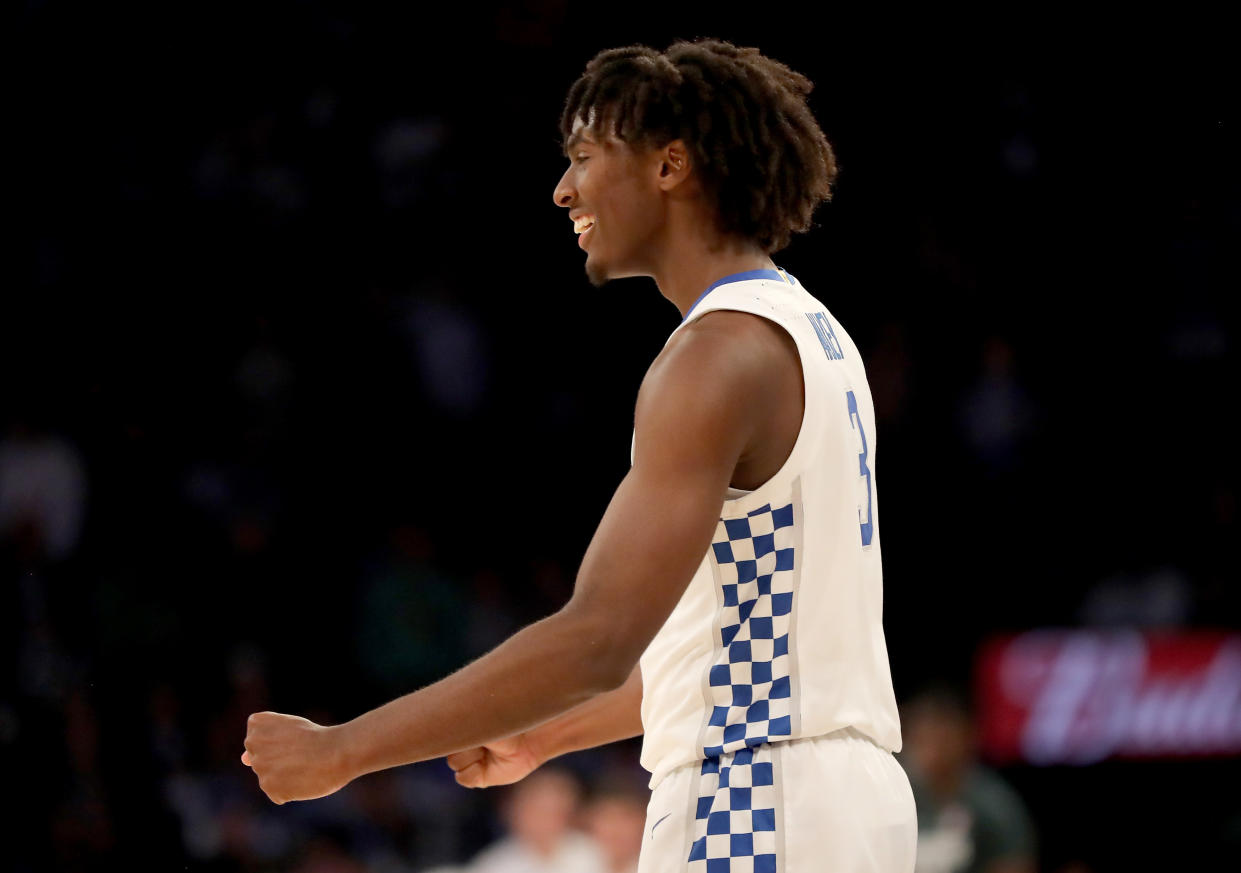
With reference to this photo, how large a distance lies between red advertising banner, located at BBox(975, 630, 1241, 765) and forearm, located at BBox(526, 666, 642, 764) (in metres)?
4.38

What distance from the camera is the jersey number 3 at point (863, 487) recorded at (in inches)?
92.4

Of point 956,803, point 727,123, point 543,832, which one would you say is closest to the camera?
point 727,123

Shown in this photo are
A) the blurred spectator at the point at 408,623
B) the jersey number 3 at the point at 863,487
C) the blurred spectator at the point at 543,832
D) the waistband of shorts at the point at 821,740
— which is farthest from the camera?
the blurred spectator at the point at 408,623

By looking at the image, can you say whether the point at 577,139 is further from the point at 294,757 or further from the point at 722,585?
the point at 294,757

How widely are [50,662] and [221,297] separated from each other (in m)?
Answer: 1.92

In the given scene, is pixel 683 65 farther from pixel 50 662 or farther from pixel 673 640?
pixel 50 662

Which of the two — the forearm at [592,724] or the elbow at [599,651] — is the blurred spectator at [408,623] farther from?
the elbow at [599,651]

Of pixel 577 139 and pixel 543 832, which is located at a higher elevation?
pixel 577 139

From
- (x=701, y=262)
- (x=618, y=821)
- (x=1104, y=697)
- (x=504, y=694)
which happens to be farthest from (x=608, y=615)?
(x=1104, y=697)

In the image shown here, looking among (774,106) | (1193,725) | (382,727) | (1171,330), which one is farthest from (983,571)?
(382,727)

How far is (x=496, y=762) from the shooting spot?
2.73 metres

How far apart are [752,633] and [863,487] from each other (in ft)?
1.02

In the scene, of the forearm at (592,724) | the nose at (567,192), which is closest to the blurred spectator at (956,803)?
the forearm at (592,724)

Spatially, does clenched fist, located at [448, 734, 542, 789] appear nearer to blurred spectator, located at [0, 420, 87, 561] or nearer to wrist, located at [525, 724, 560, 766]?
wrist, located at [525, 724, 560, 766]
